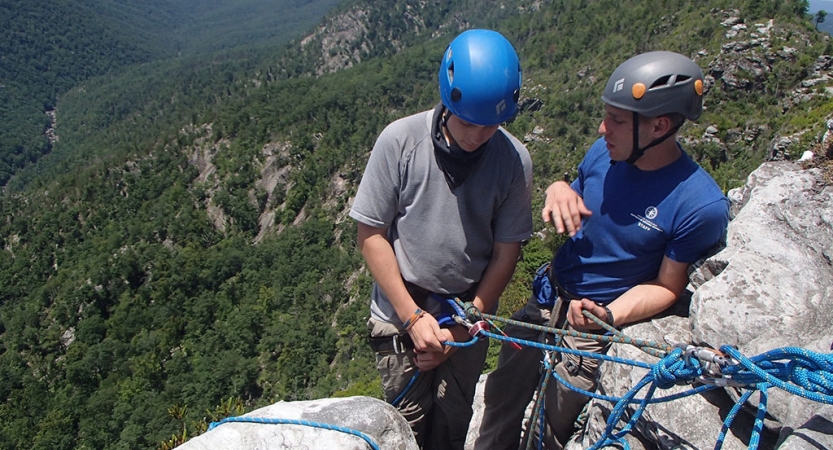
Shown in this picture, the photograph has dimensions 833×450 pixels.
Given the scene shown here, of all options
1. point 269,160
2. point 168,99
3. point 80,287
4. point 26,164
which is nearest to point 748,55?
point 269,160

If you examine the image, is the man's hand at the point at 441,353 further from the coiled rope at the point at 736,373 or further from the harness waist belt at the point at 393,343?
the coiled rope at the point at 736,373

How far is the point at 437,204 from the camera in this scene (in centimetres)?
289

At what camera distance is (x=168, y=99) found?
15575cm

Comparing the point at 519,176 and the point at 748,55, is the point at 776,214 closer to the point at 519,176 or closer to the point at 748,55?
the point at 519,176

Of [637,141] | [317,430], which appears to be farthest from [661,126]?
[317,430]

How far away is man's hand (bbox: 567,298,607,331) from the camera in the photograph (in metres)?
2.80

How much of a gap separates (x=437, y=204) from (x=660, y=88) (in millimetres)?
1368

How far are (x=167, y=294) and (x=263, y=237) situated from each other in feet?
58.9

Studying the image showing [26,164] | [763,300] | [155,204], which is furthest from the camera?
[26,164]

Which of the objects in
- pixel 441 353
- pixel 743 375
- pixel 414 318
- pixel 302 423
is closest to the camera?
pixel 743 375

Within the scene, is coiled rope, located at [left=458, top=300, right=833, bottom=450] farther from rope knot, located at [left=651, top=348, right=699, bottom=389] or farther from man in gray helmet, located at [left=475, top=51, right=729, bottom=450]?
man in gray helmet, located at [left=475, top=51, right=729, bottom=450]

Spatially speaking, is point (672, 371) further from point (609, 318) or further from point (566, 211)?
point (566, 211)

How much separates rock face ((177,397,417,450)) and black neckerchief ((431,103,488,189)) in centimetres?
138

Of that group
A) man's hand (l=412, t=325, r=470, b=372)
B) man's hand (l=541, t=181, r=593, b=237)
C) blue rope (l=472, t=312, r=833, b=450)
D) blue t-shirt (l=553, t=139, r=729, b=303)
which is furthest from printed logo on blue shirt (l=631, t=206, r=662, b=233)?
man's hand (l=412, t=325, r=470, b=372)
